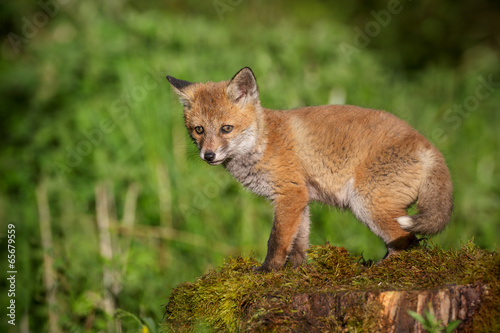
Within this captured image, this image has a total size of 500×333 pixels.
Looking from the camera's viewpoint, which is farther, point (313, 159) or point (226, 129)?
point (226, 129)

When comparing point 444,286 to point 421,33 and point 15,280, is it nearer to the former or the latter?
point 15,280

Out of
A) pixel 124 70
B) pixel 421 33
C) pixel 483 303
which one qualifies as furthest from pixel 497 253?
pixel 421 33

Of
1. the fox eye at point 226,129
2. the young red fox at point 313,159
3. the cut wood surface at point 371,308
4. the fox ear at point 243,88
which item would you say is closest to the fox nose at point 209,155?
the young red fox at point 313,159

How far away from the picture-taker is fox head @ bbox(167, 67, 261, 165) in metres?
4.52

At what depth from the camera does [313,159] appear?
4449 millimetres

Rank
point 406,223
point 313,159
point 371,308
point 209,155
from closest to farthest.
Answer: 1. point 371,308
2. point 406,223
3. point 209,155
4. point 313,159

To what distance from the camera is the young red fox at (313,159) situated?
4.03 m

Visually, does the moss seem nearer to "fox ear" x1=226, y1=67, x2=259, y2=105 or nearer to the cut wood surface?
the cut wood surface

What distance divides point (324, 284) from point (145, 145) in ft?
14.5

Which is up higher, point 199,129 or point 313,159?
point 199,129

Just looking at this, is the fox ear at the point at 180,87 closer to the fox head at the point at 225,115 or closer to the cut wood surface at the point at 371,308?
the fox head at the point at 225,115

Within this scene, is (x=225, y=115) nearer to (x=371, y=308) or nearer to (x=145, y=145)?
(x=371, y=308)

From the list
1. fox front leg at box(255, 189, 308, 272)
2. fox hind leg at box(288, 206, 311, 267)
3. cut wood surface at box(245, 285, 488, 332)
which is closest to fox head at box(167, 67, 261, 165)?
fox front leg at box(255, 189, 308, 272)

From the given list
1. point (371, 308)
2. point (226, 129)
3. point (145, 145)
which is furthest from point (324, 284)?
point (145, 145)
